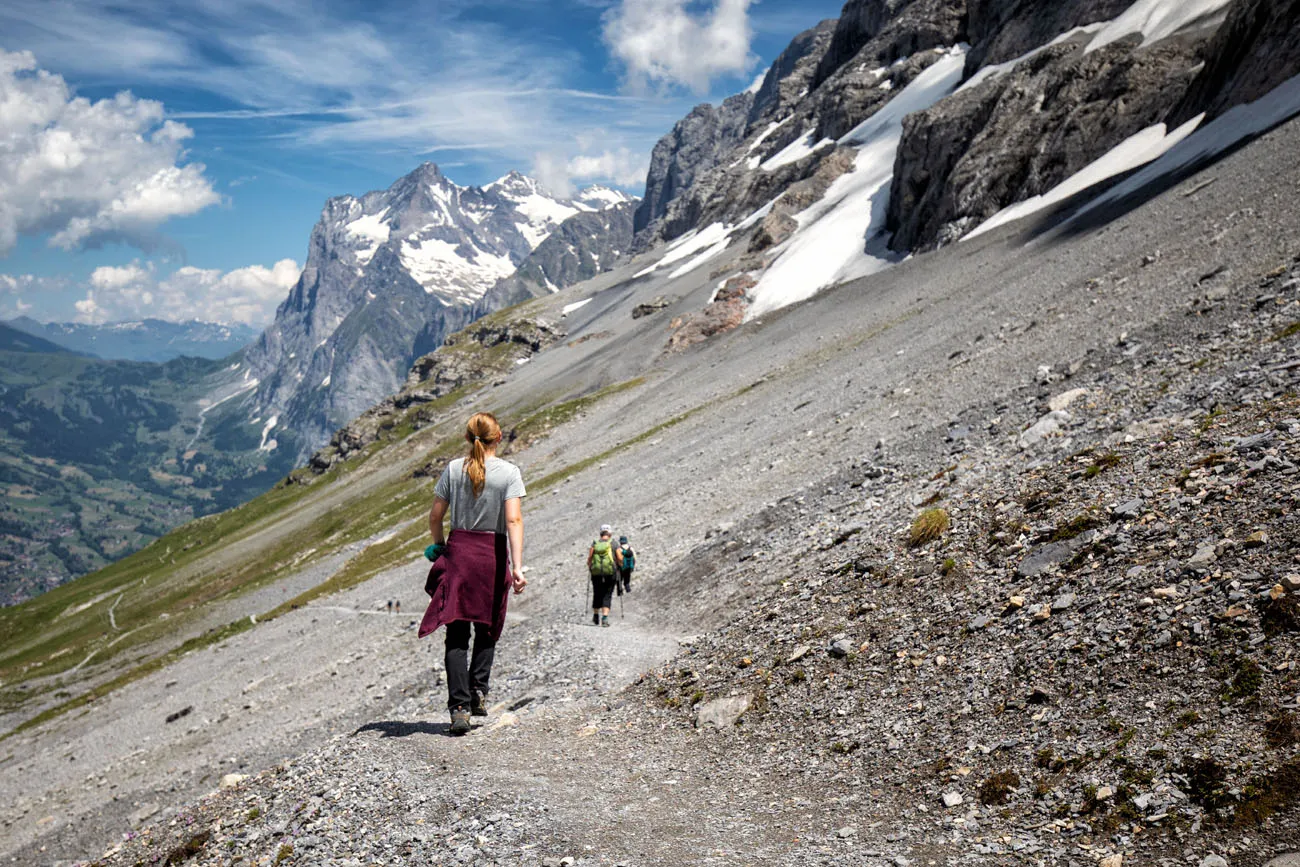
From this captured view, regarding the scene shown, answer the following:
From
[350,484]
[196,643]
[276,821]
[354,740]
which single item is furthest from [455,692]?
[350,484]

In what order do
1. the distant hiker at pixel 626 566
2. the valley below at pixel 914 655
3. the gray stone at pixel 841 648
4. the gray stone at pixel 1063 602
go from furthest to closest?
1. the distant hiker at pixel 626 566
2. the gray stone at pixel 841 648
3. the gray stone at pixel 1063 602
4. the valley below at pixel 914 655

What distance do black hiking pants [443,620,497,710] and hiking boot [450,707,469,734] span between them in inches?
3.1

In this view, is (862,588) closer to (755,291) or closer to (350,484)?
(755,291)

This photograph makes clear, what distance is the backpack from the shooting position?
21234 millimetres

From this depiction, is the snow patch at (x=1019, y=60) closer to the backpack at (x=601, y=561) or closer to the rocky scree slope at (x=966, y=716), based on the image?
the backpack at (x=601, y=561)

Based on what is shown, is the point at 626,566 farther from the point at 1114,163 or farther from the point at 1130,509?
the point at 1114,163

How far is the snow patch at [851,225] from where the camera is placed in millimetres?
87062

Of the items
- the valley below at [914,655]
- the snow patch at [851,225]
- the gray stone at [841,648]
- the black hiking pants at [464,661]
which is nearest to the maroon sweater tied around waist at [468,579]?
the black hiking pants at [464,661]

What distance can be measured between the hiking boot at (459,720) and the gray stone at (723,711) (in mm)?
3423

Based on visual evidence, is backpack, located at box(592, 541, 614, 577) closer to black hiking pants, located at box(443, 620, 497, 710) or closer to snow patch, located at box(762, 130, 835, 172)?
black hiking pants, located at box(443, 620, 497, 710)

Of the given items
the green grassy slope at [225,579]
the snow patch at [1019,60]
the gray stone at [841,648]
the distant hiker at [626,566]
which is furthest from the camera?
the snow patch at [1019,60]

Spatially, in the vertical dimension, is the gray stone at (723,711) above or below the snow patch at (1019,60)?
below

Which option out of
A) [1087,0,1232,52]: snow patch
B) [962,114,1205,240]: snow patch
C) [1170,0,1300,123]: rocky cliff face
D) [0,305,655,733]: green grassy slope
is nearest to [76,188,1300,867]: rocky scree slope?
[1170,0,1300,123]: rocky cliff face

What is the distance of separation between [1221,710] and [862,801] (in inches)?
129
